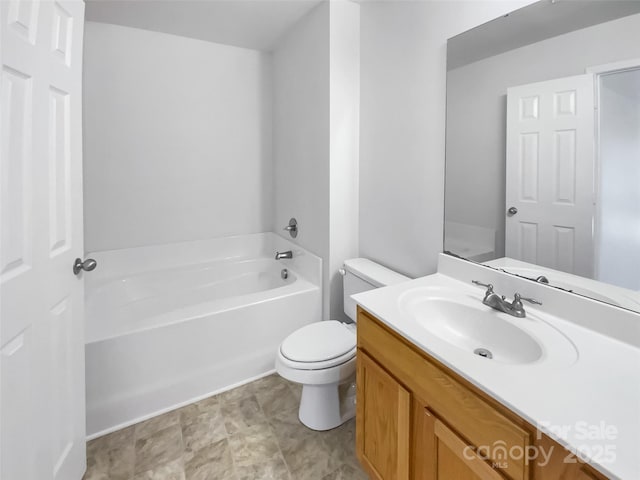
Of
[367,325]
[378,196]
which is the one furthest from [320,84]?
[367,325]

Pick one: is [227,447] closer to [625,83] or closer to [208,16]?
[625,83]

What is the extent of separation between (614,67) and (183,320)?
6.93 ft

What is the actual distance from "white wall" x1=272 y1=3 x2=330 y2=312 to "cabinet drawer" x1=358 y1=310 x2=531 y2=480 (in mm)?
1133

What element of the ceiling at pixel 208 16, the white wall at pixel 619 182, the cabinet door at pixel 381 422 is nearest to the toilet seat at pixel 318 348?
the cabinet door at pixel 381 422

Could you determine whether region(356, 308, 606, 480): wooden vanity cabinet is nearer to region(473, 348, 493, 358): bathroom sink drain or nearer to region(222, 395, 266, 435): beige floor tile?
region(473, 348, 493, 358): bathroom sink drain

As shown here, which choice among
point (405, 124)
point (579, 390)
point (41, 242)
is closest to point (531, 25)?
point (405, 124)

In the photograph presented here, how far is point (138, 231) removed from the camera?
2611 millimetres

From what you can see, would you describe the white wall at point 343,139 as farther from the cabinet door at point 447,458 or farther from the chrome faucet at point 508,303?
the cabinet door at point 447,458

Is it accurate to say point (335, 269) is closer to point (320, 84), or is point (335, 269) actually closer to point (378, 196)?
point (378, 196)

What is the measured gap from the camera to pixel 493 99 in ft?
4.51

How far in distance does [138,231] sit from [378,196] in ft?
6.14

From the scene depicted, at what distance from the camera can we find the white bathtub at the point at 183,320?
5.72 ft

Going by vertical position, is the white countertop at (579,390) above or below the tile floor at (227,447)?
above

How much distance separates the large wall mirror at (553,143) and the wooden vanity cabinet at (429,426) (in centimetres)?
60
